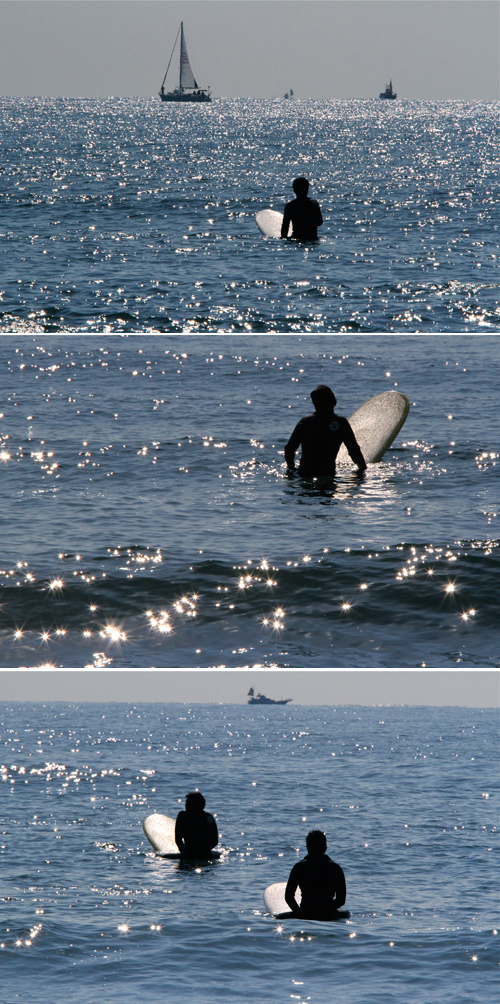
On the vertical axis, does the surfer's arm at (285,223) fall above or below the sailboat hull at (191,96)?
below

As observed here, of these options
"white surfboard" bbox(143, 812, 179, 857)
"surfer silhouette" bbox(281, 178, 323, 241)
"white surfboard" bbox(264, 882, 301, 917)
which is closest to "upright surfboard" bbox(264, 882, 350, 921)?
"white surfboard" bbox(264, 882, 301, 917)

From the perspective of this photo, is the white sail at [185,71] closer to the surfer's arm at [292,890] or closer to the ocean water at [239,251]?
the ocean water at [239,251]

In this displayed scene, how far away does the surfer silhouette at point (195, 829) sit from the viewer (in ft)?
42.2

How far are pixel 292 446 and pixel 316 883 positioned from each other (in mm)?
6507

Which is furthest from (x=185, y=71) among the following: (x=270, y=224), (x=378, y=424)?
(x=378, y=424)

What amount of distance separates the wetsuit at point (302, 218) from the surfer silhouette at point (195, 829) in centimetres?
1697

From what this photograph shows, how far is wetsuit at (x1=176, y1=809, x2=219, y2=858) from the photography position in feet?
43.1

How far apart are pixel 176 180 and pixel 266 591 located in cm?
4536

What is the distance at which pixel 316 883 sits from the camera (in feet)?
35.9

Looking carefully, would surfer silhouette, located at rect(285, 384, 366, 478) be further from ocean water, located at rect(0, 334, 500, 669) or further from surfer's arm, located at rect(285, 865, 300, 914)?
surfer's arm, located at rect(285, 865, 300, 914)

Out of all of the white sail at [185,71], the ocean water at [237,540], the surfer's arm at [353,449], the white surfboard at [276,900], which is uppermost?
the white sail at [185,71]

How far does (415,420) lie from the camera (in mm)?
20453

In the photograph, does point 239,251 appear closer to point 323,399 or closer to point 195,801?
point 323,399

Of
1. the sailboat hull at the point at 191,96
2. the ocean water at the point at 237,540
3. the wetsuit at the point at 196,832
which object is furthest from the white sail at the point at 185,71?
the wetsuit at the point at 196,832
